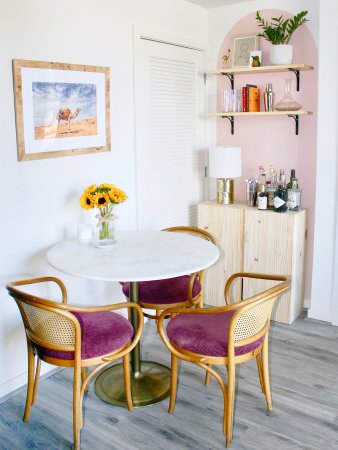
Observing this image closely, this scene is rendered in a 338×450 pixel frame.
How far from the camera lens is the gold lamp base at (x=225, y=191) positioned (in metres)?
4.12

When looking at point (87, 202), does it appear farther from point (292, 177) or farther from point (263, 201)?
point (292, 177)

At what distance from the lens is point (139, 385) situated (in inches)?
118

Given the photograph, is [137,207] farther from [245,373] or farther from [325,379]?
[325,379]

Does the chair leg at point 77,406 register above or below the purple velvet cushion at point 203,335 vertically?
below

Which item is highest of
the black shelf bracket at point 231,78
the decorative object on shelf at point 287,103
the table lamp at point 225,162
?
the black shelf bracket at point 231,78

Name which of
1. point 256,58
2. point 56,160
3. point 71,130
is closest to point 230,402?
point 56,160

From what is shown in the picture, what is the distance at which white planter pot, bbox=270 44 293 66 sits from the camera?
149 inches

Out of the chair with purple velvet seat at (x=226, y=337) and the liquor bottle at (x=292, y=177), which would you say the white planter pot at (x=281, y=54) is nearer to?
the liquor bottle at (x=292, y=177)

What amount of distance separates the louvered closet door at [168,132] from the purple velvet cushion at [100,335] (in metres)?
1.21

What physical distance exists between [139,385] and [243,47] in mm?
2645

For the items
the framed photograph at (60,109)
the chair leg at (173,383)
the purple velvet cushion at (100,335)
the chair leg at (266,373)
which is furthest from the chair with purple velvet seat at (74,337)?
the framed photograph at (60,109)

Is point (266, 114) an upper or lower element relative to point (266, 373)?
upper

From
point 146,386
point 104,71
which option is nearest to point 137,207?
point 104,71

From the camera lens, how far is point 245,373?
3186 millimetres
